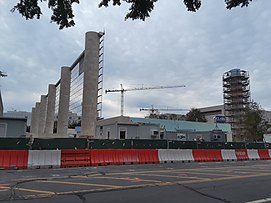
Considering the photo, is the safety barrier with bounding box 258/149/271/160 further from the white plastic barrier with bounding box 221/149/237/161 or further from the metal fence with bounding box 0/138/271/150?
the white plastic barrier with bounding box 221/149/237/161

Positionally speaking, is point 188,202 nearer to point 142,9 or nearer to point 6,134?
point 142,9

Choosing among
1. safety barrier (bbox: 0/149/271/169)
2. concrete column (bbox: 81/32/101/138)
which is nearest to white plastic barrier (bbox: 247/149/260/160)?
safety barrier (bbox: 0/149/271/169)

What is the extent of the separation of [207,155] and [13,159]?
1420cm

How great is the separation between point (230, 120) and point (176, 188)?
414 ft

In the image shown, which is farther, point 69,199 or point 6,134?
point 6,134

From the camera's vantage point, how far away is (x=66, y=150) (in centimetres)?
1705

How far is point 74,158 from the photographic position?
56.2 feet

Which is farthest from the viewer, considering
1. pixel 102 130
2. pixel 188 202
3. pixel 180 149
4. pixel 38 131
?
pixel 38 131

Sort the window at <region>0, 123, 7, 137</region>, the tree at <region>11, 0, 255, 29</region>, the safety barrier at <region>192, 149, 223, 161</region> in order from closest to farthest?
the tree at <region>11, 0, 255, 29</region>
the safety barrier at <region>192, 149, 223, 161</region>
the window at <region>0, 123, 7, 137</region>

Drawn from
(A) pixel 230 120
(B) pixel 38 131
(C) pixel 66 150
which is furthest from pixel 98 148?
(A) pixel 230 120

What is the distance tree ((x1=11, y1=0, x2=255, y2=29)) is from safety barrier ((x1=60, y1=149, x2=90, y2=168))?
11.4 metres

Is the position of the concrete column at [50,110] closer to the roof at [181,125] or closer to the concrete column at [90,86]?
the roof at [181,125]

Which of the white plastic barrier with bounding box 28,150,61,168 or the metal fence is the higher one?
the metal fence

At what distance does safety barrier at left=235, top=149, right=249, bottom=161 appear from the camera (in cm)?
2519
